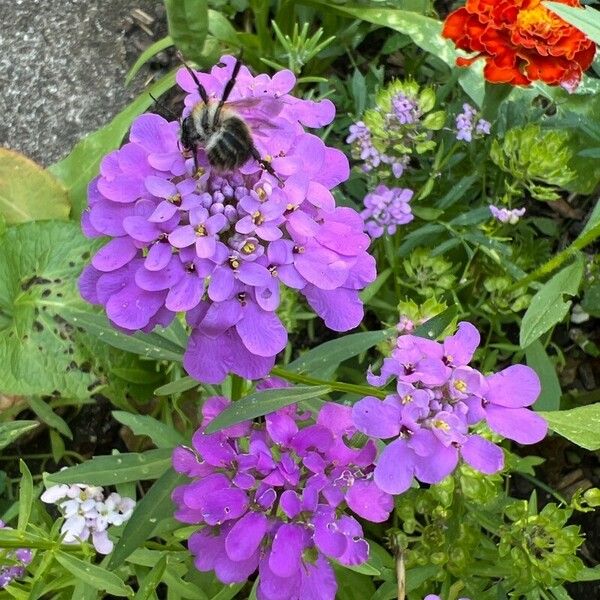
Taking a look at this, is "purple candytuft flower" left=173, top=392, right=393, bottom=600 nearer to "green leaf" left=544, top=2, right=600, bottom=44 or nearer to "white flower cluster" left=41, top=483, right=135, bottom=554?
"white flower cluster" left=41, top=483, right=135, bottom=554

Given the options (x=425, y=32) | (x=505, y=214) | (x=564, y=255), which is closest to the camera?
(x=564, y=255)

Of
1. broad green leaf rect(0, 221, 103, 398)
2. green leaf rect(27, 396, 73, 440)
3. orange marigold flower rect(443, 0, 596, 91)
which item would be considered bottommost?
green leaf rect(27, 396, 73, 440)

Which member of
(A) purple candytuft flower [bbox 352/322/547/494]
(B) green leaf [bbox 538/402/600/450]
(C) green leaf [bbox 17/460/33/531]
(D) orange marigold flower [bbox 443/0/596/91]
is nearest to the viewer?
(A) purple candytuft flower [bbox 352/322/547/494]

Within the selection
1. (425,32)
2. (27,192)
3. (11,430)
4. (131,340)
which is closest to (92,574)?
(11,430)

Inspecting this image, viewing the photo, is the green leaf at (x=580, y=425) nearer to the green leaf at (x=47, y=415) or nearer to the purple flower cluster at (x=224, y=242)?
the purple flower cluster at (x=224, y=242)

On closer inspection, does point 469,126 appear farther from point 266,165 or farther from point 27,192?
point 27,192

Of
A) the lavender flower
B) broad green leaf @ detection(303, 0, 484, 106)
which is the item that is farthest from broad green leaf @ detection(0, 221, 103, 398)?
broad green leaf @ detection(303, 0, 484, 106)

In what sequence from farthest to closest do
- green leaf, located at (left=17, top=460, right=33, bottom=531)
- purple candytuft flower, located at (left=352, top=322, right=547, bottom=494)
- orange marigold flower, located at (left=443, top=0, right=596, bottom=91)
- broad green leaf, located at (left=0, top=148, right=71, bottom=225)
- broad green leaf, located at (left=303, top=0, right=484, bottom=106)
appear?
broad green leaf, located at (left=303, top=0, right=484, bottom=106), broad green leaf, located at (left=0, top=148, right=71, bottom=225), orange marigold flower, located at (left=443, top=0, right=596, bottom=91), green leaf, located at (left=17, top=460, right=33, bottom=531), purple candytuft flower, located at (left=352, top=322, right=547, bottom=494)
